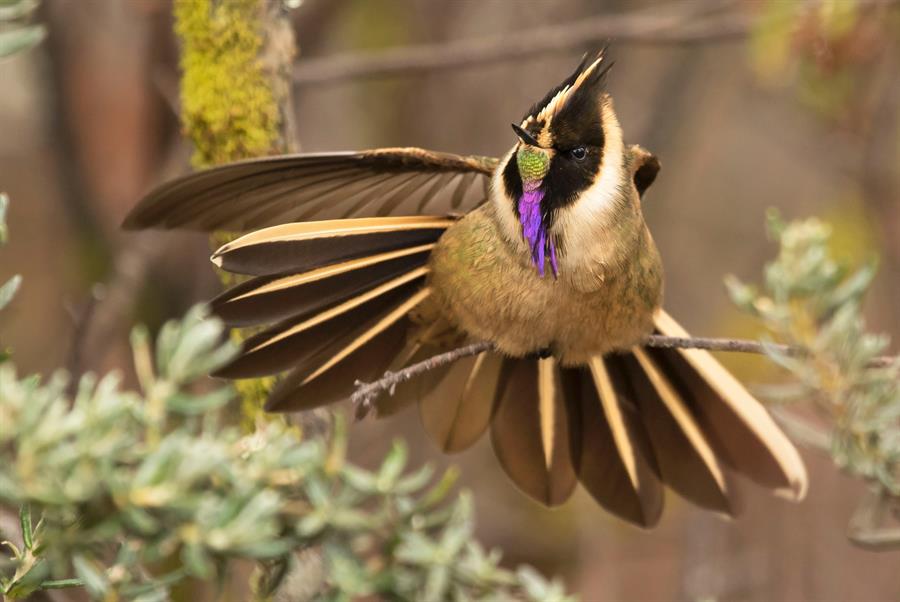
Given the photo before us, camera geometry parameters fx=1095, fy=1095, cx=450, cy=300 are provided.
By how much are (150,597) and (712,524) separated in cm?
299

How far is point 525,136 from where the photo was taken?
6.02 feet

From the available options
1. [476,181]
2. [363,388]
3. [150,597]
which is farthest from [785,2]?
[150,597]

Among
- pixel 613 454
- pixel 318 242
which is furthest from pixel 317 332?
pixel 613 454

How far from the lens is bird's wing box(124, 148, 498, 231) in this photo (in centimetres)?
177

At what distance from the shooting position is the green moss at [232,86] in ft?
6.29

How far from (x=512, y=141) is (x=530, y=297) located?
8.70 ft

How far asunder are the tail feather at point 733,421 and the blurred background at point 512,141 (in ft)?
3.44

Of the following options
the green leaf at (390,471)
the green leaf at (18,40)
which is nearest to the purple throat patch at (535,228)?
the green leaf at (390,471)

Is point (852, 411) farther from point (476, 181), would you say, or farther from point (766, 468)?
point (476, 181)

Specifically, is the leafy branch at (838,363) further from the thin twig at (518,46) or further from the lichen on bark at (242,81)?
the thin twig at (518,46)

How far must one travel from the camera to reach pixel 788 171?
244 inches

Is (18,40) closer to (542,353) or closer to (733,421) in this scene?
(542,353)

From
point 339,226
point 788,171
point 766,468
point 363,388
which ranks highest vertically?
point 788,171

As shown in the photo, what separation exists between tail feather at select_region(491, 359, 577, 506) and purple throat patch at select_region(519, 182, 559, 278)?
0.33 metres
